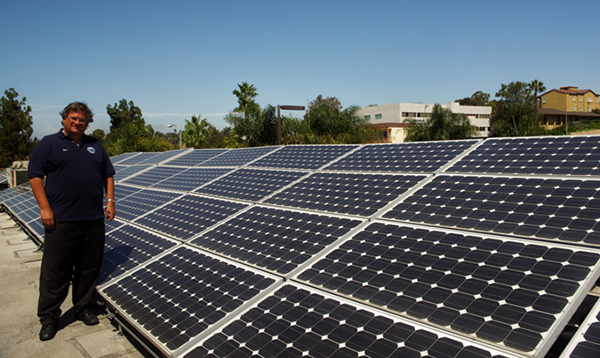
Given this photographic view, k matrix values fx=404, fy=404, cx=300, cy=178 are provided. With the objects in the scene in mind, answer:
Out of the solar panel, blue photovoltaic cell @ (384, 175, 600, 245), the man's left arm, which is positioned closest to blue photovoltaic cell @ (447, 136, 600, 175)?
blue photovoltaic cell @ (384, 175, 600, 245)

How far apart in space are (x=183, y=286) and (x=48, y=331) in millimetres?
2439

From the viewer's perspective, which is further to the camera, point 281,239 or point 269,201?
point 269,201

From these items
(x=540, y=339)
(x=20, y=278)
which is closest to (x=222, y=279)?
(x=540, y=339)

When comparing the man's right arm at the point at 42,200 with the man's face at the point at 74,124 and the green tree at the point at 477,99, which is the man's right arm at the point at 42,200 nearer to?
the man's face at the point at 74,124

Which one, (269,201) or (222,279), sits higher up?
(269,201)

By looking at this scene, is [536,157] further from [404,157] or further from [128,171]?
[128,171]

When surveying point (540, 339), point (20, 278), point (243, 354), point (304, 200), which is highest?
point (304, 200)

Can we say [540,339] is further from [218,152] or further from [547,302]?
[218,152]

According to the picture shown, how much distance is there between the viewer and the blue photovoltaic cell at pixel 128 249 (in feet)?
23.0

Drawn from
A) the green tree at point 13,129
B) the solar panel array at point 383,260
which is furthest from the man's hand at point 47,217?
the green tree at point 13,129

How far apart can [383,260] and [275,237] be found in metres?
2.07

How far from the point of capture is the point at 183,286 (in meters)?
5.77

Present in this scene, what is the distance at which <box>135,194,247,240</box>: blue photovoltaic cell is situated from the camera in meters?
7.91

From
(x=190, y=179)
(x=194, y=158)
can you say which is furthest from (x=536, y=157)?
(x=194, y=158)
